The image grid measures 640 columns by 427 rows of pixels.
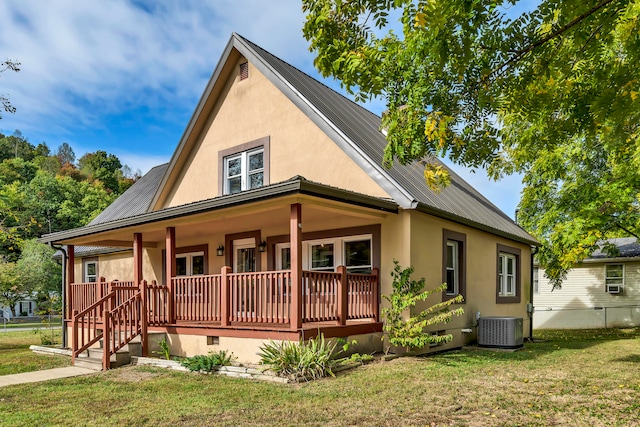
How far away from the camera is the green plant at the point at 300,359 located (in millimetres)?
8484

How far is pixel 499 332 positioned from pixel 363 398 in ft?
23.8

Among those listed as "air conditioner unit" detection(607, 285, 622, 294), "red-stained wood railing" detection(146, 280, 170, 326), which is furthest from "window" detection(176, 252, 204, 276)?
"air conditioner unit" detection(607, 285, 622, 294)

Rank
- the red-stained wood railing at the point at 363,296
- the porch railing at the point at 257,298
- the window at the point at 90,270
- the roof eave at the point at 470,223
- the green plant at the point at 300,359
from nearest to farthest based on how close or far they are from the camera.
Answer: the green plant at the point at 300,359 < the porch railing at the point at 257,298 < the red-stained wood railing at the point at 363,296 < the roof eave at the point at 470,223 < the window at the point at 90,270

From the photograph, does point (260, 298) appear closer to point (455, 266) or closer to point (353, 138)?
point (353, 138)

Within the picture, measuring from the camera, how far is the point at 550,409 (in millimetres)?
6477

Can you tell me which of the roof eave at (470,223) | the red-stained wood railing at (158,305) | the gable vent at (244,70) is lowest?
the red-stained wood railing at (158,305)

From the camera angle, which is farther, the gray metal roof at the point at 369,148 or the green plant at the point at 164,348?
the gray metal roof at the point at 369,148

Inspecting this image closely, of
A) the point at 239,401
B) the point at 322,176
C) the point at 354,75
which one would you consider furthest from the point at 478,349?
the point at 354,75

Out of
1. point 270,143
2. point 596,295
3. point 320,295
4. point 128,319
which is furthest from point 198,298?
point 596,295

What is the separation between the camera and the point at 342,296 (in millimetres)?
10047

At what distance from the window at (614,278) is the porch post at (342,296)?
19.8m

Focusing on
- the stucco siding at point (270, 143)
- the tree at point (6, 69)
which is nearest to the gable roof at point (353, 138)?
the stucco siding at point (270, 143)

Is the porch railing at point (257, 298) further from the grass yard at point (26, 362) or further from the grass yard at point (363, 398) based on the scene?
the grass yard at point (26, 362)

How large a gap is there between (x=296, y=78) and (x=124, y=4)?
4649 mm
